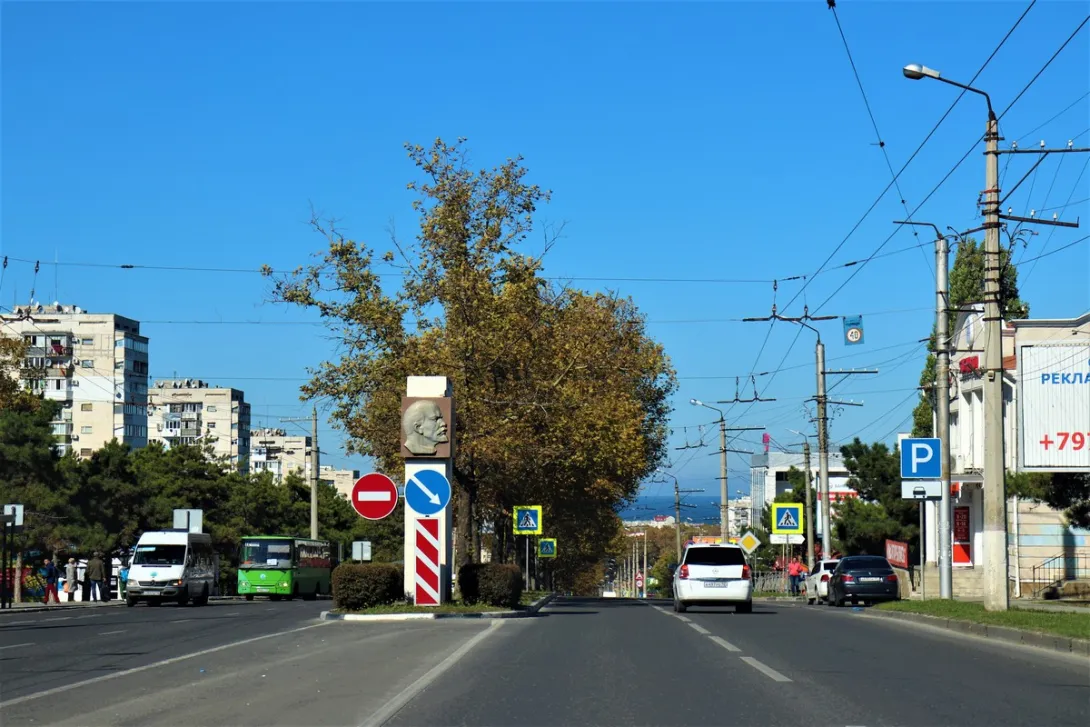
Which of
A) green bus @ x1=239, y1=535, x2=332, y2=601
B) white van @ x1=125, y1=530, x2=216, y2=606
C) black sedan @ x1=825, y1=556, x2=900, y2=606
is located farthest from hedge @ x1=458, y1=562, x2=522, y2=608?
green bus @ x1=239, y1=535, x2=332, y2=601

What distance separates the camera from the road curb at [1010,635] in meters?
18.2

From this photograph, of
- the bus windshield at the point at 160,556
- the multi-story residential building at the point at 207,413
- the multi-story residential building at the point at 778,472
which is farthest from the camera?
the multi-story residential building at the point at 207,413

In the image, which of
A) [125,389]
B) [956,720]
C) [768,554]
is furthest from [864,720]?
[125,389]

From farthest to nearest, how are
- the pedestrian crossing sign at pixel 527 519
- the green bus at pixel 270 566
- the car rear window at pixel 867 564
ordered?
the green bus at pixel 270 566 < the pedestrian crossing sign at pixel 527 519 < the car rear window at pixel 867 564

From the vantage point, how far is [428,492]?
28.1 m

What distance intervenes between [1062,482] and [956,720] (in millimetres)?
23417

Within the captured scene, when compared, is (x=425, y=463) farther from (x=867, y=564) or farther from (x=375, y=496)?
(x=867, y=564)

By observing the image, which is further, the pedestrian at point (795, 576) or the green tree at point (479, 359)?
the pedestrian at point (795, 576)

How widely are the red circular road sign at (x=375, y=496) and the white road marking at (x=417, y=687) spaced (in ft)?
21.4

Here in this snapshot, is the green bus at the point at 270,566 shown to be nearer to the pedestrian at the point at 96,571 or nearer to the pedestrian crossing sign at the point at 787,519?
the pedestrian at the point at 96,571

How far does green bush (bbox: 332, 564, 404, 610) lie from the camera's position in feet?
92.5

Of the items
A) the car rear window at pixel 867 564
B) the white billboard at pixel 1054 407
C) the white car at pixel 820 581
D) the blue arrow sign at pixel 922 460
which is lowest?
the white car at pixel 820 581

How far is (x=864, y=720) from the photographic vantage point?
10.7 m

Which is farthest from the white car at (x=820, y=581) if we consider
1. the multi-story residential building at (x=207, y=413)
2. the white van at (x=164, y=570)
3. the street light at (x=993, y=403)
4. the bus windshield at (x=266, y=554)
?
the multi-story residential building at (x=207, y=413)
